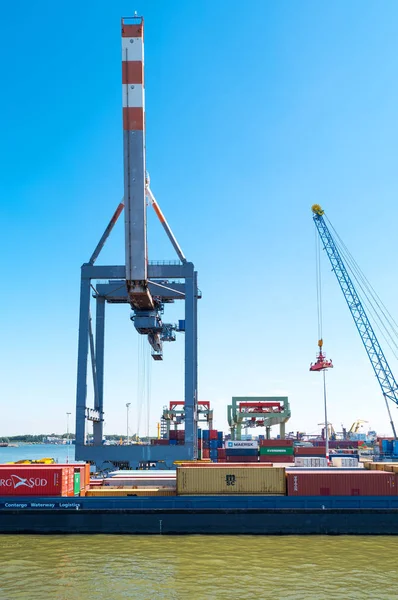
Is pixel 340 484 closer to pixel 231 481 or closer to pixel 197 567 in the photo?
pixel 231 481

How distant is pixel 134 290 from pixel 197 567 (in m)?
29.0

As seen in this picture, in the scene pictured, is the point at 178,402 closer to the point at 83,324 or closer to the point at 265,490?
the point at 83,324

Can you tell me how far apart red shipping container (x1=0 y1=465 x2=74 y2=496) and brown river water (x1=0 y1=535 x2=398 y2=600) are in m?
2.66

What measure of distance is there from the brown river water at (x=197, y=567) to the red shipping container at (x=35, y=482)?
8.73ft

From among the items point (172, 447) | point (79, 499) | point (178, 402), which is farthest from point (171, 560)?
point (178, 402)

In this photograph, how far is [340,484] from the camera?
35875 mm

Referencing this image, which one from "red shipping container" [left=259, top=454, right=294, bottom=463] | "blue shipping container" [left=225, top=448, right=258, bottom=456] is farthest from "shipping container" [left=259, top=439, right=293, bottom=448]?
"red shipping container" [left=259, top=454, right=294, bottom=463]

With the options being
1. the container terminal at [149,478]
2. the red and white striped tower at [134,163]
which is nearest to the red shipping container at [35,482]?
the container terminal at [149,478]

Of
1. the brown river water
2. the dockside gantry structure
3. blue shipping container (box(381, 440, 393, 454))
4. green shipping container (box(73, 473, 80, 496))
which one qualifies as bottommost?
blue shipping container (box(381, 440, 393, 454))

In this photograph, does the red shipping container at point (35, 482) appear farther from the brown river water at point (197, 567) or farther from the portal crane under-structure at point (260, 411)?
the portal crane under-structure at point (260, 411)

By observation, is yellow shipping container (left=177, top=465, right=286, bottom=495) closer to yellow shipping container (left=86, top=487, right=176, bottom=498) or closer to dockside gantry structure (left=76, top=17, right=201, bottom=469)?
yellow shipping container (left=86, top=487, right=176, bottom=498)

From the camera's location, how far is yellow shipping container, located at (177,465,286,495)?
35.4m

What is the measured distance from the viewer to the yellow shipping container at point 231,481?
35.4m

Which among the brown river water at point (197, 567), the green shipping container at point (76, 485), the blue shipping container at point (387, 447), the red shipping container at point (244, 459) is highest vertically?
the green shipping container at point (76, 485)
